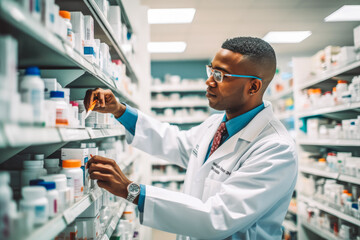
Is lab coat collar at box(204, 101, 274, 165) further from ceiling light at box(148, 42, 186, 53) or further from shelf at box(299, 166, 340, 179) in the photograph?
ceiling light at box(148, 42, 186, 53)

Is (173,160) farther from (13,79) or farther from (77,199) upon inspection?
(13,79)

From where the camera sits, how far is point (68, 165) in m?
1.17

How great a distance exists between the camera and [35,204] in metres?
0.85

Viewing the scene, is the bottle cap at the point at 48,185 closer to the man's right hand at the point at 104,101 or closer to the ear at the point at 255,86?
the man's right hand at the point at 104,101

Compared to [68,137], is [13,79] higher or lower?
higher

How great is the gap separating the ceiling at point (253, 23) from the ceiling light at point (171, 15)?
127 mm

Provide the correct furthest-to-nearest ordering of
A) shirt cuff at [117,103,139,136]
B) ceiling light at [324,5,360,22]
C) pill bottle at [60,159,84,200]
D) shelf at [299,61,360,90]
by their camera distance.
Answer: ceiling light at [324,5,360,22] < shelf at [299,61,360,90] < shirt cuff at [117,103,139,136] < pill bottle at [60,159,84,200]

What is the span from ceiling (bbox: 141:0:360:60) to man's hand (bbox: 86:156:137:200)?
368 cm

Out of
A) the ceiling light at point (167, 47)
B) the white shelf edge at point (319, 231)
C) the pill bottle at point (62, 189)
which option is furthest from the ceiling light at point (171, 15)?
the pill bottle at point (62, 189)

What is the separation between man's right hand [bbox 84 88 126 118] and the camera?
1385mm

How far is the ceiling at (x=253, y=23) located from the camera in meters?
4.43

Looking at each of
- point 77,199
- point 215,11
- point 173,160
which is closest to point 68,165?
point 77,199

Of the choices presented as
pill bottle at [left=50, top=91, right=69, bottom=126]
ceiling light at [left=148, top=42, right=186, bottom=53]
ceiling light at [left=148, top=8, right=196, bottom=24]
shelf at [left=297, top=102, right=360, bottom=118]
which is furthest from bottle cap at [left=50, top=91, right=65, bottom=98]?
ceiling light at [left=148, top=42, right=186, bottom=53]

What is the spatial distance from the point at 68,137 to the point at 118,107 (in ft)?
2.41
